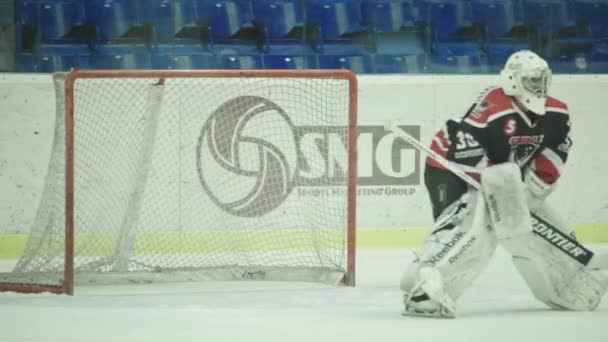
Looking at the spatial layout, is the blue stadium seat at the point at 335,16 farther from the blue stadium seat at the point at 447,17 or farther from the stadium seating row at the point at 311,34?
the blue stadium seat at the point at 447,17

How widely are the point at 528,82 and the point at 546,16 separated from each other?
167 inches

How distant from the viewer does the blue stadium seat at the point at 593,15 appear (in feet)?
32.2

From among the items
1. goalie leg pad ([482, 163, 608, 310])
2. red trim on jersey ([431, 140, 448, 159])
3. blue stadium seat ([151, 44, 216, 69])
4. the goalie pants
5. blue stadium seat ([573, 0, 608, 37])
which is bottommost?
goalie leg pad ([482, 163, 608, 310])

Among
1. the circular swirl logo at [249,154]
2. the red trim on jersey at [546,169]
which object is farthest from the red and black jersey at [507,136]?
the circular swirl logo at [249,154]

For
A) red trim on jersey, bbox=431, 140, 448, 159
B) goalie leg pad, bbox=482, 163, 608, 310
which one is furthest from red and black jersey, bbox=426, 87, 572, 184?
goalie leg pad, bbox=482, 163, 608, 310

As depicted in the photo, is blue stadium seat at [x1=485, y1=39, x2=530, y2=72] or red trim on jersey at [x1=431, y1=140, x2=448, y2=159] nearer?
red trim on jersey at [x1=431, y1=140, x2=448, y2=159]

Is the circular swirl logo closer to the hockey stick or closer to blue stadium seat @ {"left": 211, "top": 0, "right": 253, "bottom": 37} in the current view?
blue stadium seat @ {"left": 211, "top": 0, "right": 253, "bottom": 37}

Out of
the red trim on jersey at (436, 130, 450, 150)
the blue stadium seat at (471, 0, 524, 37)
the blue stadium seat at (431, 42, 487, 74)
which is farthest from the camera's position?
the blue stadium seat at (471, 0, 524, 37)

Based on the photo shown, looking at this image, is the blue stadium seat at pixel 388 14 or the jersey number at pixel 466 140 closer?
the jersey number at pixel 466 140

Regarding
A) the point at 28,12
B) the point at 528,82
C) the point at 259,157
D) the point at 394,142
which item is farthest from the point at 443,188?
the point at 28,12

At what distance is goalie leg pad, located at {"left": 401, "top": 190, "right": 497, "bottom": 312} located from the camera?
18.1 feet

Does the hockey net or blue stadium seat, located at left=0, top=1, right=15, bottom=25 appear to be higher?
blue stadium seat, located at left=0, top=1, right=15, bottom=25

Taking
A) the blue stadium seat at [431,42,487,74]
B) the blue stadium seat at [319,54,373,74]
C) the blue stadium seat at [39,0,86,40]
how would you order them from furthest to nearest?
1. the blue stadium seat at [431,42,487,74]
2. the blue stadium seat at [319,54,373,74]
3. the blue stadium seat at [39,0,86,40]

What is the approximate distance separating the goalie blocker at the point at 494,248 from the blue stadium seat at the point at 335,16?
12.8ft
